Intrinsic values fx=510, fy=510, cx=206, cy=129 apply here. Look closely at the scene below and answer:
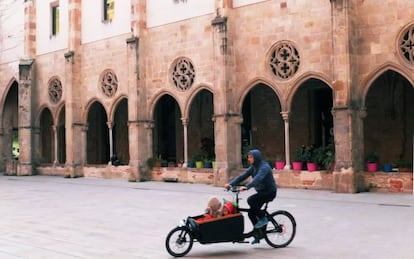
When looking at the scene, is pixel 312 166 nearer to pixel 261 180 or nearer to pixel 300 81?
pixel 300 81

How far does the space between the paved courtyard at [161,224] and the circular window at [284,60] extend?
376 centimetres

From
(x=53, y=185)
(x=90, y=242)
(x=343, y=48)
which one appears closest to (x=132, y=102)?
(x=53, y=185)

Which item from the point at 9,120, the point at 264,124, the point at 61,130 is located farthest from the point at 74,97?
the point at 264,124

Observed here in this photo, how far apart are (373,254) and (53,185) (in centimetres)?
1487

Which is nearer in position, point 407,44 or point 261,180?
point 261,180

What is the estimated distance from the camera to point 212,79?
17.8 m

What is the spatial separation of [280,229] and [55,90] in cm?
1967

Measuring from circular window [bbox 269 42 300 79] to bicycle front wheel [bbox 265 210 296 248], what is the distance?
30.2ft

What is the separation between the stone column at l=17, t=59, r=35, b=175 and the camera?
2506cm

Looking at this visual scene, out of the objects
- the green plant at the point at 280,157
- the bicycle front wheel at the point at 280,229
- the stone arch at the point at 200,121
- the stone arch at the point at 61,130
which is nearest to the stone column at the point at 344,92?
the green plant at the point at 280,157

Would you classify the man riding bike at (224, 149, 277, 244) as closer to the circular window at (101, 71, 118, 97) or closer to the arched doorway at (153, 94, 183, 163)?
the circular window at (101, 71, 118, 97)

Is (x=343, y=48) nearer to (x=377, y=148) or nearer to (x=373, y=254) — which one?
(x=377, y=148)

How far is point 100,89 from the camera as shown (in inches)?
874

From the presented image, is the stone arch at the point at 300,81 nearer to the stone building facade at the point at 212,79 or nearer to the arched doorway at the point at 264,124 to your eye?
the stone building facade at the point at 212,79
